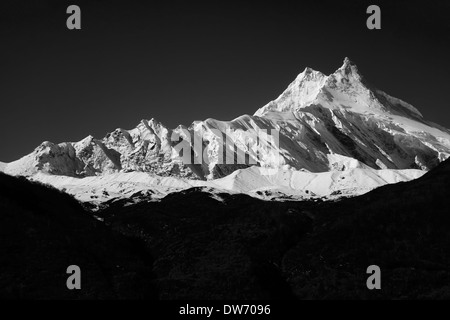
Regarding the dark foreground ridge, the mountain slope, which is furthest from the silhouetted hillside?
the mountain slope

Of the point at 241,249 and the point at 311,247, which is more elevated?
the point at 241,249

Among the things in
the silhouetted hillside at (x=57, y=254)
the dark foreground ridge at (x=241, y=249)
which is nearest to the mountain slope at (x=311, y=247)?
→ the dark foreground ridge at (x=241, y=249)

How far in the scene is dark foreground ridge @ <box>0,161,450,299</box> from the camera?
8150cm

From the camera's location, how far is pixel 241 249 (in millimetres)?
99938

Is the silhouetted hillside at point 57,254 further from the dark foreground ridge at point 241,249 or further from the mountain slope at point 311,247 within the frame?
the mountain slope at point 311,247

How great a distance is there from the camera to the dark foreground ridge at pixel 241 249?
81.5m

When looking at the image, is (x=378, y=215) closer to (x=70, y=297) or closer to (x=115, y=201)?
(x=70, y=297)

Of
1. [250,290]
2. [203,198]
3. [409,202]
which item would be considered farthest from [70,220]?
[203,198]

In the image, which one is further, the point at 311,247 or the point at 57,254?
the point at 311,247

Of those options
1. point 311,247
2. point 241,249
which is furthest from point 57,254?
point 311,247

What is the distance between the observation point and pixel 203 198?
539 ft

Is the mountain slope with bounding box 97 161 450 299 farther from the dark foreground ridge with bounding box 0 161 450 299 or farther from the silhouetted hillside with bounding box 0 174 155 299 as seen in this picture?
the silhouetted hillside with bounding box 0 174 155 299

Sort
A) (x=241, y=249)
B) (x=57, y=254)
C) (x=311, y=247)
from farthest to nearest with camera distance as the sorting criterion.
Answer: (x=311, y=247) < (x=241, y=249) < (x=57, y=254)

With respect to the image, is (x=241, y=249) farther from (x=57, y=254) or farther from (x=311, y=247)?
(x=57, y=254)
